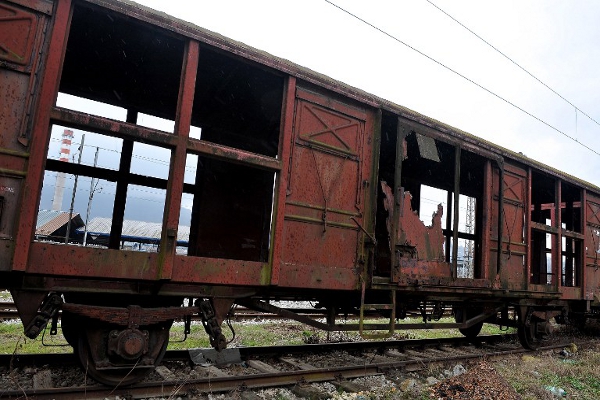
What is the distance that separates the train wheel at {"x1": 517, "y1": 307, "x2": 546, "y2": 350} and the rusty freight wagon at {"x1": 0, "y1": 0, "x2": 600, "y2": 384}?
4cm

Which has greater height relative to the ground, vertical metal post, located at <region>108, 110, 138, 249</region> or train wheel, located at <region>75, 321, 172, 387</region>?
vertical metal post, located at <region>108, 110, 138, 249</region>

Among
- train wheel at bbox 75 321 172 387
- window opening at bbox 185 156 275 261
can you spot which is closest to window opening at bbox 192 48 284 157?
window opening at bbox 185 156 275 261

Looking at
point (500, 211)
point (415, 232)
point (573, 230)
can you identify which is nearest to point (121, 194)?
point (415, 232)

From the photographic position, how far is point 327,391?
4926 millimetres

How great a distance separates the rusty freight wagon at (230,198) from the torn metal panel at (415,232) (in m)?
0.03

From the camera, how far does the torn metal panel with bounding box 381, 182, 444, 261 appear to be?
20.9ft

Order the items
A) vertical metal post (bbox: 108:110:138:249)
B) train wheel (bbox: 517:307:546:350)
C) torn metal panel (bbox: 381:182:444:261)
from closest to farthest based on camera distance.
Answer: torn metal panel (bbox: 381:182:444:261), vertical metal post (bbox: 108:110:138:249), train wheel (bbox: 517:307:546:350)

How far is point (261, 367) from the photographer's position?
215 inches

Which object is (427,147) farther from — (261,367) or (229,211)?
(261,367)

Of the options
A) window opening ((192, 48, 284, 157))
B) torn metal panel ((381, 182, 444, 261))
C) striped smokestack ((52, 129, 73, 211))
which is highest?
striped smokestack ((52, 129, 73, 211))

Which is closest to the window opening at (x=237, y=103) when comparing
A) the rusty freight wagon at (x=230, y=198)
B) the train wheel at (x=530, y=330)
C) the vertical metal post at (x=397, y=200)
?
the rusty freight wagon at (x=230, y=198)

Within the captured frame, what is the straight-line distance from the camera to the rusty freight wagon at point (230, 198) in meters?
3.81

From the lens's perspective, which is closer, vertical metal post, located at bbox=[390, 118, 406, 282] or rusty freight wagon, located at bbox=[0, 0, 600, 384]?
rusty freight wagon, located at bbox=[0, 0, 600, 384]

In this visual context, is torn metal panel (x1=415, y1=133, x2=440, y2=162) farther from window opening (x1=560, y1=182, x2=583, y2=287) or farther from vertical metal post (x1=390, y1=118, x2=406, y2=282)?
window opening (x1=560, y1=182, x2=583, y2=287)
